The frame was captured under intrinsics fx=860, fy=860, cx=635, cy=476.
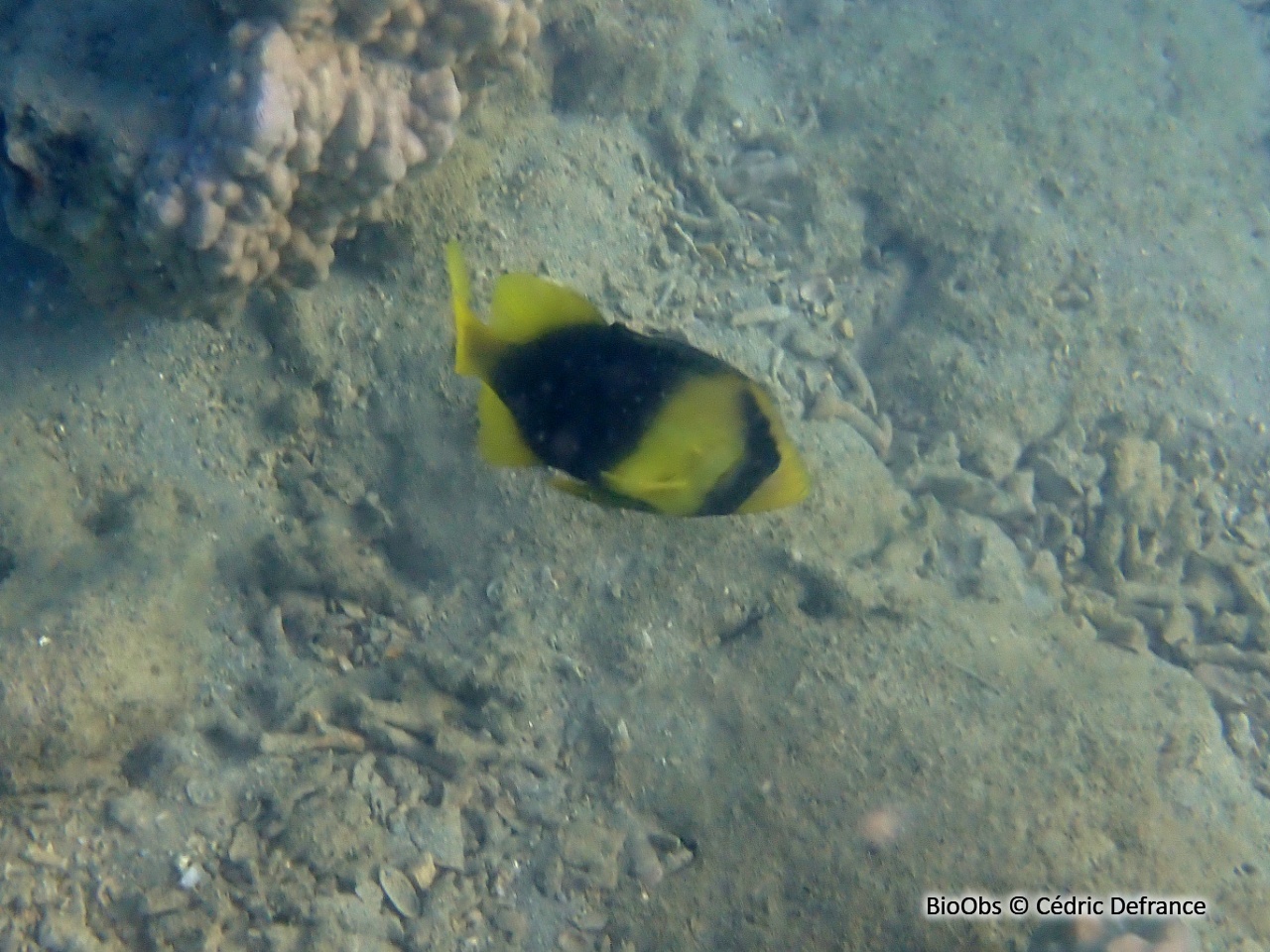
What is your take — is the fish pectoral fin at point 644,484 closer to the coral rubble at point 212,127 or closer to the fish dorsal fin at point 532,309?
the fish dorsal fin at point 532,309

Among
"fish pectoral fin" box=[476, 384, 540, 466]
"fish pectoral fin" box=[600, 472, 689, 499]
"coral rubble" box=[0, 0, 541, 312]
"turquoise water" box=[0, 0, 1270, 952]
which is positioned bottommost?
"turquoise water" box=[0, 0, 1270, 952]

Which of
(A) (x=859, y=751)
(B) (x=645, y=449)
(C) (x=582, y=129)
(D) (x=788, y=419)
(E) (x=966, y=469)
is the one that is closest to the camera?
(B) (x=645, y=449)

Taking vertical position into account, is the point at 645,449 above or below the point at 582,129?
above

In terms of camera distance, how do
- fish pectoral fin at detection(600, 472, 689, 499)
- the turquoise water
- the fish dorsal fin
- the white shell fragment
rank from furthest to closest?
the white shell fragment, the turquoise water, the fish dorsal fin, fish pectoral fin at detection(600, 472, 689, 499)

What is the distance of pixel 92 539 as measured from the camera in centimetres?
376

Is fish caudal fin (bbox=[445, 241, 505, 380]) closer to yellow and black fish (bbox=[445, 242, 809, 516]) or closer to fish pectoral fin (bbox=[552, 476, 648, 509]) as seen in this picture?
yellow and black fish (bbox=[445, 242, 809, 516])

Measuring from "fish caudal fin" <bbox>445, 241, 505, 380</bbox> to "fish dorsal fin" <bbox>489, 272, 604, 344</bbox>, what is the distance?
0.04 metres

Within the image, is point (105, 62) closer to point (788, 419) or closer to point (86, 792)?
point (86, 792)

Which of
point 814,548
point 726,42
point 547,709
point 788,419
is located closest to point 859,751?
point 814,548

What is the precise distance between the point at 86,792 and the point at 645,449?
9.61 feet

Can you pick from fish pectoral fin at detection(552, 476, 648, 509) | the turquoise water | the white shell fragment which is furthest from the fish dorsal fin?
the white shell fragment

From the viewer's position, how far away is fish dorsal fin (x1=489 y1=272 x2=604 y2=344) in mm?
2074

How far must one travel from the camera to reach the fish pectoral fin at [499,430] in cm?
213

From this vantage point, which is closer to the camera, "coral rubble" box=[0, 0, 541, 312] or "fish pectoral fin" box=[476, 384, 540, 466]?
"fish pectoral fin" box=[476, 384, 540, 466]
